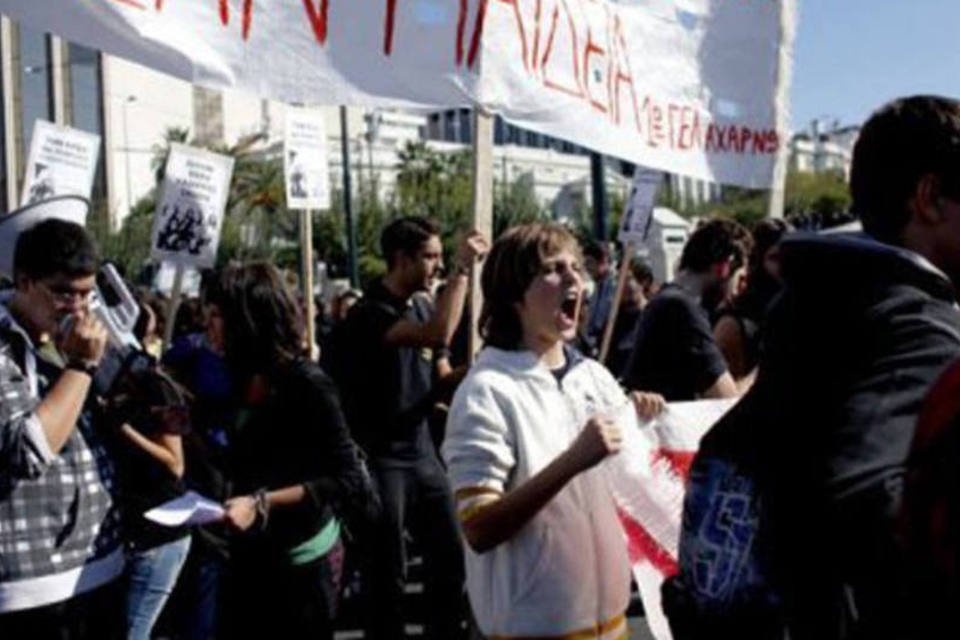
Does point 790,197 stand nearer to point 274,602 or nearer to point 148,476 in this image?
point 148,476

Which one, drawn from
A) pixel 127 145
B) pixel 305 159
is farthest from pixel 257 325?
pixel 127 145

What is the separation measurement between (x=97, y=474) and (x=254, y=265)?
88cm

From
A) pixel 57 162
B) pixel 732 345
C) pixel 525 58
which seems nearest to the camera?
pixel 525 58

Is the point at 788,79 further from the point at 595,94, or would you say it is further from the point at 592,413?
the point at 592,413

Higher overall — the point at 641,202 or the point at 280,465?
the point at 641,202

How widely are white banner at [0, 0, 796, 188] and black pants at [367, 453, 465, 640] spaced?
152 cm

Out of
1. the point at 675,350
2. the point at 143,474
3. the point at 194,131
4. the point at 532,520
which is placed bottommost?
the point at 143,474

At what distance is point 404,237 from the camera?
541 cm

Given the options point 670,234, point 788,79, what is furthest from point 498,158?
point 788,79

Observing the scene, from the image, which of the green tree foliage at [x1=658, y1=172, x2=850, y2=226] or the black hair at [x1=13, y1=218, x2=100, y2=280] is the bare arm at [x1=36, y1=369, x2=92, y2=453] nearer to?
the black hair at [x1=13, y1=218, x2=100, y2=280]

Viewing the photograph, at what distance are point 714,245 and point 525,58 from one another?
1.38m

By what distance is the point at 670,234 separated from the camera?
63.8ft

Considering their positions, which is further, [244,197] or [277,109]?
[277,109]

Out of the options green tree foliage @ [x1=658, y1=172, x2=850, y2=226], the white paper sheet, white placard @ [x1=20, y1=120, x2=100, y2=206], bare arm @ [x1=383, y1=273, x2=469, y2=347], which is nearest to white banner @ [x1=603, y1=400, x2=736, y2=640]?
the white paper sheet
